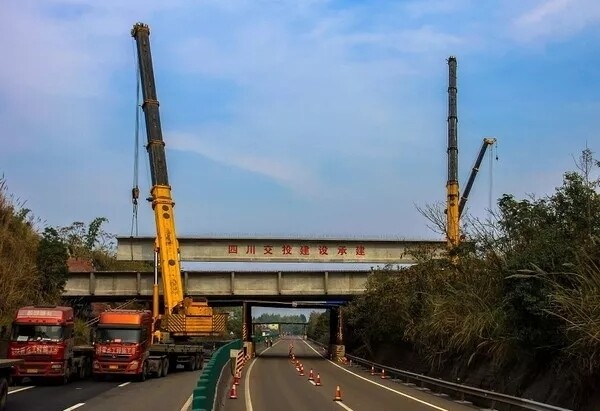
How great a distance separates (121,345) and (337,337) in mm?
37744

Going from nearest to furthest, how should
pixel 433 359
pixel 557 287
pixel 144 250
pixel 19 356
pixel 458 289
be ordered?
pixel 557 287
pixel 19 356
pixel 458 289
pixel 433 359
pixel 144 250

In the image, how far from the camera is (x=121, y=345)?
3019 cm

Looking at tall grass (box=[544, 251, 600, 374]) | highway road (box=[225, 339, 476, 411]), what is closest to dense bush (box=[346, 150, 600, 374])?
tall grass (box=[544, 251, 600, 374])

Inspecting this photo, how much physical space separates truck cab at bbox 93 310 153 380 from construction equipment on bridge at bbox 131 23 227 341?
4.29 m

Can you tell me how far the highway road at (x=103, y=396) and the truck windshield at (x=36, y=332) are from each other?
73.0 inches

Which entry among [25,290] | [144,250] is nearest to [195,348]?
[25,290]

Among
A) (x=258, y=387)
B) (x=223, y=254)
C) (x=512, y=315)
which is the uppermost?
(x=223, y=254)

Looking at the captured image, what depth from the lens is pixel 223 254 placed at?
54219 millimetres

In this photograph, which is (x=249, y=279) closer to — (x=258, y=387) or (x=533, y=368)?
(x=258, y=387)

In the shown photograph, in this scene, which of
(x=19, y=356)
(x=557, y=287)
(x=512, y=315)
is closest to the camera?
(x=557, y=287)

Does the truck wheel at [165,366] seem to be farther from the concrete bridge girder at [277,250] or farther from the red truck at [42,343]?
the concrete bridge girder at [277,250]

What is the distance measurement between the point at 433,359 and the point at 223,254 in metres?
23.3

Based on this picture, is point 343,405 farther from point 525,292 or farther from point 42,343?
point 42,343

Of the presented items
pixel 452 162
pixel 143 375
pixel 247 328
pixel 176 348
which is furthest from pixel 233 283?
pixel 143 375
